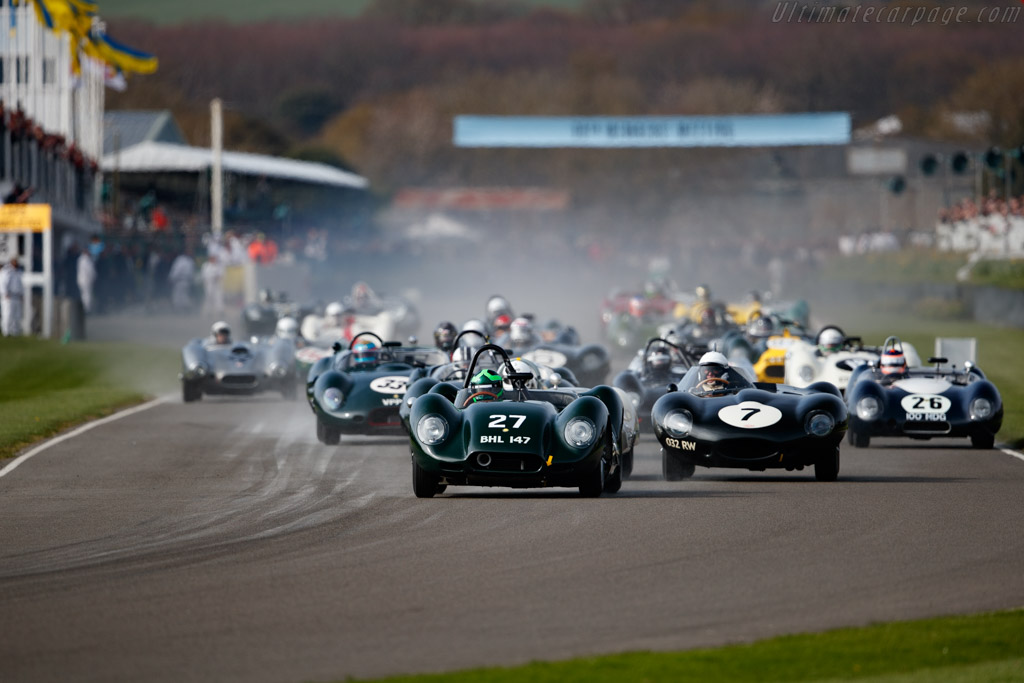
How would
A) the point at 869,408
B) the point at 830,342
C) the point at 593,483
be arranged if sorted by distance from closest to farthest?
the point at 593,483 → the point at 869,408 → the point at 830,342

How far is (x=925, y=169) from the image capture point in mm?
49125

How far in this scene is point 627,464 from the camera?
50.2 feet

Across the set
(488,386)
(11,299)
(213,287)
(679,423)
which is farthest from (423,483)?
(213,287)

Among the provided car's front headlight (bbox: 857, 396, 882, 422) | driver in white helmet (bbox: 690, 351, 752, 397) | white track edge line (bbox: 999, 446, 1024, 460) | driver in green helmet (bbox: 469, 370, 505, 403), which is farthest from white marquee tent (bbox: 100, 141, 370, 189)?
driver in green helmet (bbox: 469, 370, 505, 403)

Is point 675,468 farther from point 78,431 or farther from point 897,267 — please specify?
point 897,267

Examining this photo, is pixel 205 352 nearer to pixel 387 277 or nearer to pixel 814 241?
pixel 387 277

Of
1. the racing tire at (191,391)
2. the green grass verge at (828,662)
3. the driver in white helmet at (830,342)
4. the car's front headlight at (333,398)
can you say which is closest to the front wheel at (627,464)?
the car's front headlight at (333,398)

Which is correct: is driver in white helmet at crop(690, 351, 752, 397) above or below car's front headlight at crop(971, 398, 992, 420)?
above

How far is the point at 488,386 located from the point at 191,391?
11.8m

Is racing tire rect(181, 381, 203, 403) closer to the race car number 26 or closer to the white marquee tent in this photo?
the race car number 26

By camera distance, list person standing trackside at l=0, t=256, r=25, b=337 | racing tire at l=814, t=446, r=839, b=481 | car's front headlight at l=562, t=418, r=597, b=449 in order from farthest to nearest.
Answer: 1. person standing trackside at l=0, t=256, r=25, b=337
2. racing tire at l=814, t=446, r=839, b=481
3. car's front headlight at l=562, t=418, r=597, b=449

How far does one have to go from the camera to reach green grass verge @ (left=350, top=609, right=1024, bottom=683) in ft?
24.3

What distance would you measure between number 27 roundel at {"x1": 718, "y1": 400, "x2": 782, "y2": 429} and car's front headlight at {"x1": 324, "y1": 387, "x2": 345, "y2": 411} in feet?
16.1

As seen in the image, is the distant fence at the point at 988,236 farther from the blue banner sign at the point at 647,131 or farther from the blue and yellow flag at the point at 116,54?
the blue and yellow flag at the point at 116,54
